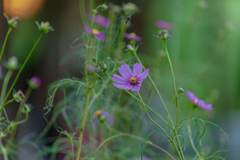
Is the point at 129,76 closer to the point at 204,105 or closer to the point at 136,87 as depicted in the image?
the point at 136,87

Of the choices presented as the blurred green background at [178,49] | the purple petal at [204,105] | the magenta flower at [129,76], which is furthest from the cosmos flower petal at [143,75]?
the blurred green background at [178,49]

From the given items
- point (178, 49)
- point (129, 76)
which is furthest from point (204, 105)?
point (178, 49)

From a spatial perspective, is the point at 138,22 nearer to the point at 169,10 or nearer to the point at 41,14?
the point at 169,10

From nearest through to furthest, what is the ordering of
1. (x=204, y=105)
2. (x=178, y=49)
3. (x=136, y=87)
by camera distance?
(x=136, y=87) → (x=204, y=105) → (x=178, y=49)

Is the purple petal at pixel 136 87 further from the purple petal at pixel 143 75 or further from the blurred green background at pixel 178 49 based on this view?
the blurred green background at pixel 178 49

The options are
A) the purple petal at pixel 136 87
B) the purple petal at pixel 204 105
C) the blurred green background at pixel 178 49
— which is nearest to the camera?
the purple petal at pixel 136 87

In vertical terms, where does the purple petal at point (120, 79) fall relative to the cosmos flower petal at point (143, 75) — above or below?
below

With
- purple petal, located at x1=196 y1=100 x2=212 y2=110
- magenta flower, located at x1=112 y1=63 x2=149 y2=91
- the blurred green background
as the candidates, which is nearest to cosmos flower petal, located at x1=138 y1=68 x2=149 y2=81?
magenta flower, located at x1=112 y1=63 x2=149 y2=91

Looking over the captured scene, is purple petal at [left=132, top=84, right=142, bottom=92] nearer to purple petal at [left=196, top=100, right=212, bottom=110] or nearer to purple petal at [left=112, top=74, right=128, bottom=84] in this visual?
purple petal at [left=112, top=74, right=128, bottom=84]

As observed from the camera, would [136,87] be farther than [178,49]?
No
